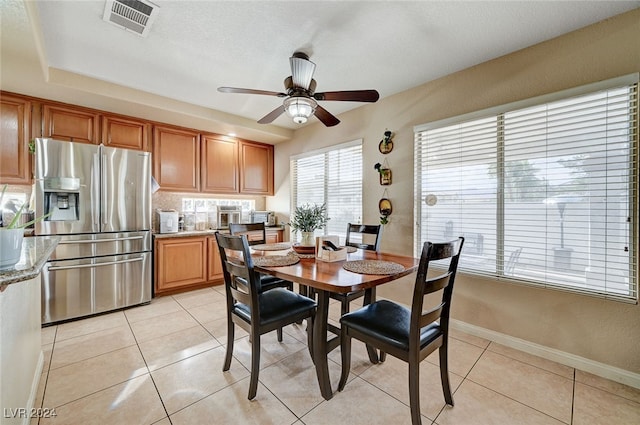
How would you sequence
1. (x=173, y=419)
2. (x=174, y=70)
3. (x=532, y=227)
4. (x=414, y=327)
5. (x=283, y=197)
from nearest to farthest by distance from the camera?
(x=414, y=327)
(x=173, y=419)
(x=532, y=227)
(x=174, y=70)
(x=283, y=197)

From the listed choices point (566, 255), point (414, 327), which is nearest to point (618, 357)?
point (566, 255)

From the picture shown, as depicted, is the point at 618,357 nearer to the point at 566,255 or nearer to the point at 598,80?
the point at 566,255

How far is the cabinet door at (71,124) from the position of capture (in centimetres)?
291

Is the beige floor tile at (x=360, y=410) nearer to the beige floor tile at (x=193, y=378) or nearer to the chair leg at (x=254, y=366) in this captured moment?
the chair leg at (x=254, y=366)

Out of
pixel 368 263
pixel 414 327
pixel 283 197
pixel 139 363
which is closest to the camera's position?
pixel 414 327

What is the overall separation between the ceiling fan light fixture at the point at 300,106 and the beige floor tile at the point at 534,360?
8.39ft

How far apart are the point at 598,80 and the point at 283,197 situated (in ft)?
13.2

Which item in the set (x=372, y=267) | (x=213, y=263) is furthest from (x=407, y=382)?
(x=213, y=263)

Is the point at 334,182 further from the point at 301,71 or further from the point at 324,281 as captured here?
the point at 324,281

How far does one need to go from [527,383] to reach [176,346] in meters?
2.75

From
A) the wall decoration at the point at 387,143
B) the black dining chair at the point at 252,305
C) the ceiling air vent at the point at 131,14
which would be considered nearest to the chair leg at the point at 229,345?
the black dining chair at the point at 252,305

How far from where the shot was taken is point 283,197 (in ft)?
15.8

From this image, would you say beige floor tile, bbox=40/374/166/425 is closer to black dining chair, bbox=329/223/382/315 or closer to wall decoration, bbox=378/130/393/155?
black dining chair, bbox=329/223/382/315

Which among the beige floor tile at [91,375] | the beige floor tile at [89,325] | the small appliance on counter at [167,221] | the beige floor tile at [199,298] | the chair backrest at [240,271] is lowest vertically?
the beige floor tile at [91,375]
